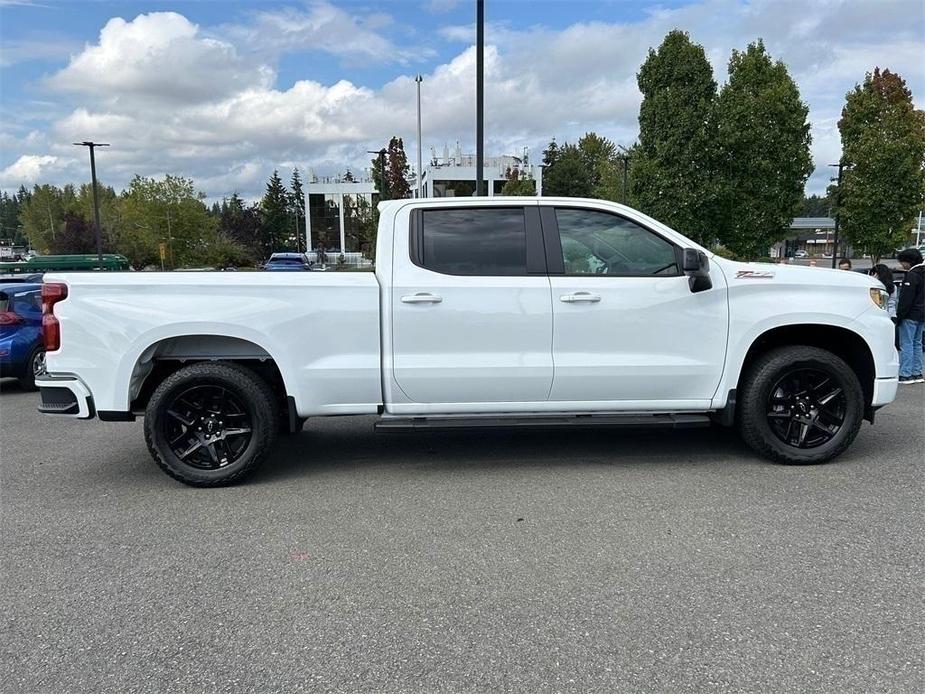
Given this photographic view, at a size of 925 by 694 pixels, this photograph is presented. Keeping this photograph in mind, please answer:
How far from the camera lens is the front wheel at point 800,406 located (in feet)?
16.2

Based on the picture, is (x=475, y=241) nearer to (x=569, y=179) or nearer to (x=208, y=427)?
(x=208, y=427)

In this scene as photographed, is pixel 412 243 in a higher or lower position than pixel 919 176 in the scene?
lower

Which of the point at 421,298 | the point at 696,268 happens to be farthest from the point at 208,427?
the point at 696,268

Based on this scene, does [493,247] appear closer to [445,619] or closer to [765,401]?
[765,401]

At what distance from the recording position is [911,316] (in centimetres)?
870

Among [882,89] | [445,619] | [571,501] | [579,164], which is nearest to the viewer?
[445,619]

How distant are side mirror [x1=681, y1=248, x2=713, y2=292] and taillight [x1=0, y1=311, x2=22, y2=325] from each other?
A: 8.49 m

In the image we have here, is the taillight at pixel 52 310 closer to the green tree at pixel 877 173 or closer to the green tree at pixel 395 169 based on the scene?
the green tree at pixel 877 173

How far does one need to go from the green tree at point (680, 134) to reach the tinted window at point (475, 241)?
14.9 m

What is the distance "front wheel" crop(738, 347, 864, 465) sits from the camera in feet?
16.2

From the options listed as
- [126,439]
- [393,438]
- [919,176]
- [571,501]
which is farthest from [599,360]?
[919,176]

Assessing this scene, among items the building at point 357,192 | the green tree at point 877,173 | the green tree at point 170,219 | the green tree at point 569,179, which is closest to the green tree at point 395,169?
the building at point 357,192

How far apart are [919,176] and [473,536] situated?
2264 cm

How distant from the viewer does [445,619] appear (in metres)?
2.99
